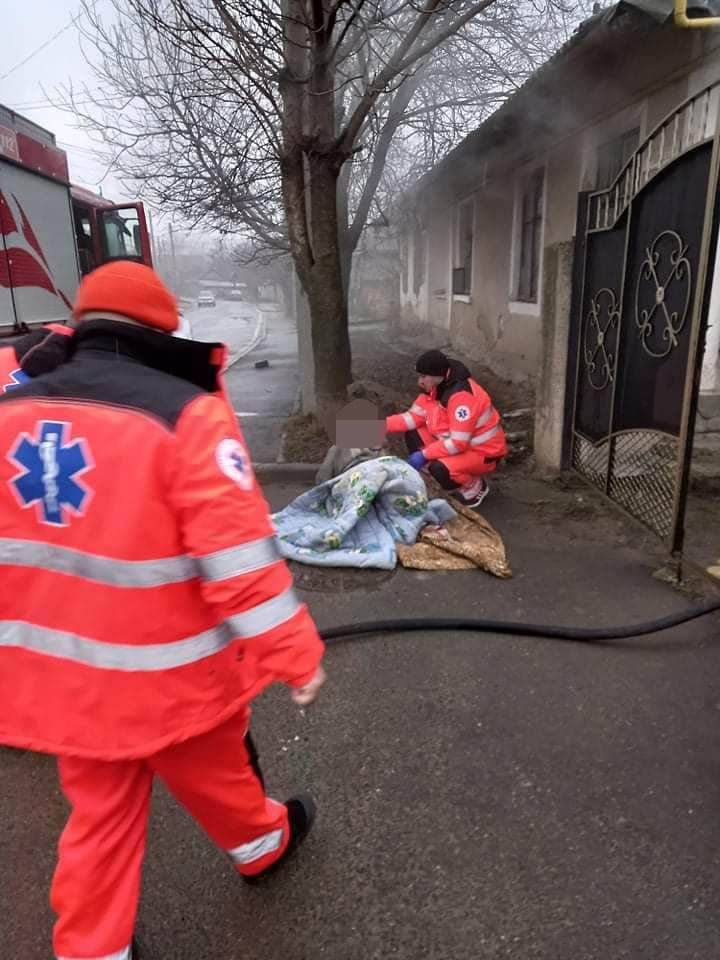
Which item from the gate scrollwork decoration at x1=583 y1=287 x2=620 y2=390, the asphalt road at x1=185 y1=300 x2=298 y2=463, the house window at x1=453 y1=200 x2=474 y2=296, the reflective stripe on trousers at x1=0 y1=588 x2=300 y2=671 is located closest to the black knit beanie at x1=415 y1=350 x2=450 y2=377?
the gate scrollwork decoration at x1=583 y1=287 x2=620 y2=390

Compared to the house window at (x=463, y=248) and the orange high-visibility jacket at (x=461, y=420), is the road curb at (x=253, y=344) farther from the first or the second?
Answer: the orange high-visibility jacket at (x=461, y=420)

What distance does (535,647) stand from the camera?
3.08 meters

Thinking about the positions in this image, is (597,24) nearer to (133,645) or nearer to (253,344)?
(133,645)

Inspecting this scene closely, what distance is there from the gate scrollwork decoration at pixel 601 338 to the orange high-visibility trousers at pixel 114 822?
3577 mm

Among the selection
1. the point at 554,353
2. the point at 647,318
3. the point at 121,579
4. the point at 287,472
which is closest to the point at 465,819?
the point at 121,579

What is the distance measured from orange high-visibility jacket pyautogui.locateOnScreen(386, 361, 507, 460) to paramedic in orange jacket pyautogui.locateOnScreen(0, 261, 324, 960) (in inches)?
124

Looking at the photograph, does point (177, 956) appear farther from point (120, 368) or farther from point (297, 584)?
point (297, 584)

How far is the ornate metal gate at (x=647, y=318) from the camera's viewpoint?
3342mm

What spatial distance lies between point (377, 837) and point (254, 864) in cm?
43

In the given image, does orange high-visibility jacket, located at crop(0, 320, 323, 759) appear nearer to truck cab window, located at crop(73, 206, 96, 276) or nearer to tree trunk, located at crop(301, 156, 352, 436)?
tree trunk, located at crop(301, 156, 352, 436)

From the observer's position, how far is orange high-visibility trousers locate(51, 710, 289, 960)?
1410 millimetres

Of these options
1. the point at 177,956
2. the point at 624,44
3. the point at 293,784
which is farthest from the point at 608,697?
the point at 624,44

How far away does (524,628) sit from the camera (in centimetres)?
315

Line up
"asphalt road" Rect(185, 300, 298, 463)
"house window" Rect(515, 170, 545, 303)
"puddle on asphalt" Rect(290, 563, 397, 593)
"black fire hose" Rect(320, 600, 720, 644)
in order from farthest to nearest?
1. "house window" Rect(515, 170, 545, 303)
2. "asphalt road" Rect(185, 300, 298, 463)
3. "puddle on asphalt" Rect(290, 563, 397, 593)
4. "black fire hose" Rect(320, 600, 720, 644)
